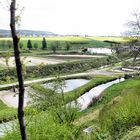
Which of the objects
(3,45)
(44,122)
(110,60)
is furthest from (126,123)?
(3,45)

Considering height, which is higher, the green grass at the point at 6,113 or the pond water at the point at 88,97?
the green grass at the point at 6,113

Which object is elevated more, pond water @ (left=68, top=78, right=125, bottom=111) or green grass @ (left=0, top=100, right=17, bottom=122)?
green grass @ (left=0, top=100, right=17, bottom=122)

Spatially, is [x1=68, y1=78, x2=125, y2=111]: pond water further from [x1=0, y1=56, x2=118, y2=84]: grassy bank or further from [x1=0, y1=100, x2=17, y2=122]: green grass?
[x1=0, y1=56, x2=118, y2=84]: grassy bank

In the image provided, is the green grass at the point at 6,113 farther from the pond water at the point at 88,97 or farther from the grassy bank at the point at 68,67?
the grassy bank at the point at 68,67

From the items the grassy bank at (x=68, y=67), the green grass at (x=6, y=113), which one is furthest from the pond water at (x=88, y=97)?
the grassy bank at (x=68, y=67)

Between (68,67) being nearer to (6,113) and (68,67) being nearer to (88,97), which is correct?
(88,97)

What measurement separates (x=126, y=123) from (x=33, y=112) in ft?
25.7

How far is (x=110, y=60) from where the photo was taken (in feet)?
477

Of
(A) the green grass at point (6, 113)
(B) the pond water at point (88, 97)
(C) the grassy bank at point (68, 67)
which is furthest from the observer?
(C) the grassy bank at point (68, 67)

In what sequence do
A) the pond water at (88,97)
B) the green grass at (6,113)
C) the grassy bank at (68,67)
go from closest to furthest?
the green grass at (6,113) < the pond water at (88,97) < the grassy bank at (68,67)

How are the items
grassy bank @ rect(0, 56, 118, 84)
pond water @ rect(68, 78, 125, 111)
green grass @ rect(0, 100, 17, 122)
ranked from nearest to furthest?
green grass @ rect(0, 100, 17, 122) < pond water @ rect(68, 78, 125, 111) < grassy bank @ rect(0, 56, 118, 84)

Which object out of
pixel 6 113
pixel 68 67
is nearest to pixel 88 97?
pixel 6 113

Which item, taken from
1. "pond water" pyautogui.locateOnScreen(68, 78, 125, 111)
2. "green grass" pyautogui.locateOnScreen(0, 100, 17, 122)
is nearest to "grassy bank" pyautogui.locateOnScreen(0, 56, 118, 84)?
"pond water" pyautogui.locateOnScreen(68, 78, 125, 111)

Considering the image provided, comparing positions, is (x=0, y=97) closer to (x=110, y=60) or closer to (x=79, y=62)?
(x=79, y=62)
